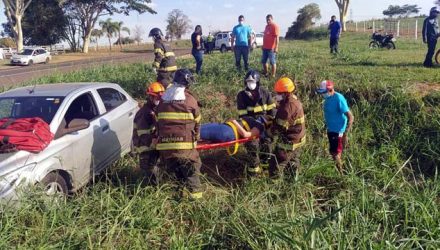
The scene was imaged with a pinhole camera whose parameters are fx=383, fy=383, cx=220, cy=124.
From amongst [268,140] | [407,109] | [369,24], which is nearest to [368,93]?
[407,109]

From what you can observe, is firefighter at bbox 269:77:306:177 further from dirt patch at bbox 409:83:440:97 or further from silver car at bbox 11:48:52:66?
silver car at bbox 11:48:52:66

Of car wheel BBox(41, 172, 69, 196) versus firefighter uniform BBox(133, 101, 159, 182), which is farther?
firefighter uniform BBox(133, 101, 159, 182)

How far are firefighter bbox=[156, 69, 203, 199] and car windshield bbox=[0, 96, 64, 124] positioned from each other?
4.69 ft

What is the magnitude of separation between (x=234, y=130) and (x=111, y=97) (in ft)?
7.02

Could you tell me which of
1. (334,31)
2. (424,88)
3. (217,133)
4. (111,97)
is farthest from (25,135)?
(334,31)

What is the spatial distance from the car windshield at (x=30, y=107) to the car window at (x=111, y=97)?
2.94ft

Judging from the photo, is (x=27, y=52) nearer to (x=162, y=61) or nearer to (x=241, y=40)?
(x=241, y=40)

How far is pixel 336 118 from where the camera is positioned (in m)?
5.28

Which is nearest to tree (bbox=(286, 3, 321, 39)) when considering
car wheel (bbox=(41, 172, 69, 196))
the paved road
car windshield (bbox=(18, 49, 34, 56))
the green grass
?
the paved road

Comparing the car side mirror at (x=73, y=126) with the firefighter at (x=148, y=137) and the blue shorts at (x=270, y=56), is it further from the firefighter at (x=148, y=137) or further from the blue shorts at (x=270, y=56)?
the blue shorts at (x=270, y=56)

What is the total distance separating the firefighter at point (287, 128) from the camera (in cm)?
486

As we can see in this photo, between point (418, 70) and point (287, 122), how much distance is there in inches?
233

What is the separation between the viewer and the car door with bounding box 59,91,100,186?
4711 mm

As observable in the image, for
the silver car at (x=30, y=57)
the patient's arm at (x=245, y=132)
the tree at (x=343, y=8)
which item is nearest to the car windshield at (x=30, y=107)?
the patient's arm at (x=245, y=132)
